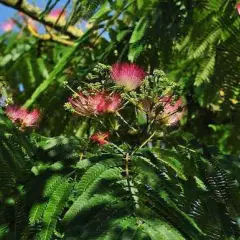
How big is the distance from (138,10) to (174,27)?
0.29 metres

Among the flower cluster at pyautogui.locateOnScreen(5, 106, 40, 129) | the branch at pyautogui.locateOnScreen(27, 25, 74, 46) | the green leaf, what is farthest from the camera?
the branch at pyautogui.locateOnScreen(27, 25, 74, 46)

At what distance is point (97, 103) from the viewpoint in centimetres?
212

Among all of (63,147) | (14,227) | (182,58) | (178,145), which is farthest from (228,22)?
(14,227)

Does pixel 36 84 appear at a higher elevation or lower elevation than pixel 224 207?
higher

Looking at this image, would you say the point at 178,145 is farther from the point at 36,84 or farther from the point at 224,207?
the point at 36,84

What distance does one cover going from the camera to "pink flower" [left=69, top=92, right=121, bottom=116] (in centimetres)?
211

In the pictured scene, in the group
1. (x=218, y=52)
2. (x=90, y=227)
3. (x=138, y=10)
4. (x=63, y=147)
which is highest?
(x=138, y=10)

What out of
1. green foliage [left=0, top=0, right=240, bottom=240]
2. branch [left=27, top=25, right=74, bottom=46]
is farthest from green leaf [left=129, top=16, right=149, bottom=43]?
branch [left=27, top=25, right=74, bottom=46]

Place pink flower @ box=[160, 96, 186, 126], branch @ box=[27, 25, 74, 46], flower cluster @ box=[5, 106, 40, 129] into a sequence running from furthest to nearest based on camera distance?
1. branch @ box=[27, 25, 74, 46]
2. flower cluster @ box=[5, 106, 40, 129]
3. pink flower @ box=[160, 96, 186, 126]

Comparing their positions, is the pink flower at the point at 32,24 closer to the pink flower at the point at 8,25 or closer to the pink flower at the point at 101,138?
the pink flower at the point at 8,25

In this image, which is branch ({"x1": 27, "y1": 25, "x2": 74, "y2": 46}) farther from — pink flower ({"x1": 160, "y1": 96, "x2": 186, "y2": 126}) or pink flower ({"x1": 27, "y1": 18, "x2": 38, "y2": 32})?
pink flower ({"x1": 160, "y1": 96, "x2": 186, "y2": 126})

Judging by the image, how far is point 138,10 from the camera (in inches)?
127

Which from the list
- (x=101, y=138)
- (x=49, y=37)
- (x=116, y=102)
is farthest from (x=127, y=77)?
(x=49, y=37)

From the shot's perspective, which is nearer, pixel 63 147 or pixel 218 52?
pixel 63 147
